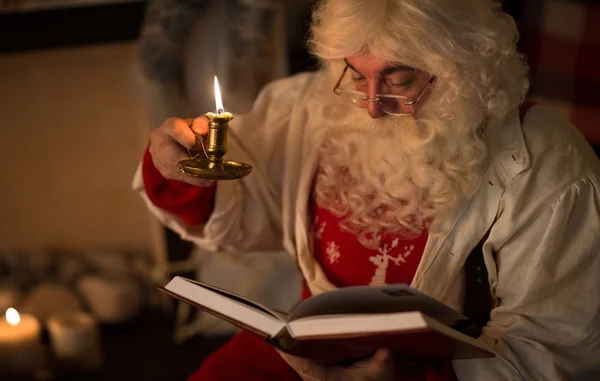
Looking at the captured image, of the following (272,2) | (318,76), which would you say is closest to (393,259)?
(318,76)

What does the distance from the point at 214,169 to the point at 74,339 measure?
A: 1.14 metres

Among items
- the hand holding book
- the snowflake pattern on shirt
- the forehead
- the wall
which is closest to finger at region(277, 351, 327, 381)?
the hand holding book

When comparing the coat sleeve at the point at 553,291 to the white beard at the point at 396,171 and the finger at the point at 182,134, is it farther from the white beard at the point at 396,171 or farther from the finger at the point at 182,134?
the finger at the point at 182,134

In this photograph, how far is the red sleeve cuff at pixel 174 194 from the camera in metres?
1.36

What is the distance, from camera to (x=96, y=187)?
256cm

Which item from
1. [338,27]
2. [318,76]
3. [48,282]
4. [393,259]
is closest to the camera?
[338,27]

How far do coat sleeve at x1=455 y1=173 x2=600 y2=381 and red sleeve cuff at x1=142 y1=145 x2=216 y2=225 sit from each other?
54 cm

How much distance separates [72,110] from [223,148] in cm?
155

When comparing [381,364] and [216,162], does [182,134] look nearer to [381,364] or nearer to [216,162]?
[216,162]

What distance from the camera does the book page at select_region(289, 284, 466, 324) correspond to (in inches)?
41.9

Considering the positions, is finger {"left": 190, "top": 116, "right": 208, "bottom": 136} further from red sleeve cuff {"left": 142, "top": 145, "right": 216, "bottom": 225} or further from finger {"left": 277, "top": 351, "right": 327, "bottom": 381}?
finger {"left": 277, "top": 351, "right": 327, "bottom": 381}

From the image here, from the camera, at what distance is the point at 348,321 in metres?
1.01

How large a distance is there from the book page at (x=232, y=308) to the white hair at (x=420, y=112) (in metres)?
0.34

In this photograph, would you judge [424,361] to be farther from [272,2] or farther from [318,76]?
[272,2]
